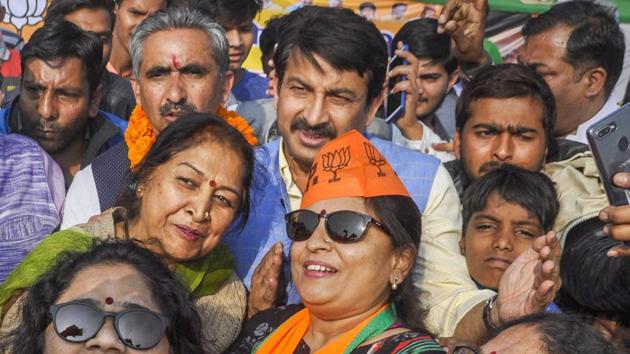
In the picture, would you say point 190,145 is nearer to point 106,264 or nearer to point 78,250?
point 78,250

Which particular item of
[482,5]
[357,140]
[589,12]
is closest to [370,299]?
[357,140]

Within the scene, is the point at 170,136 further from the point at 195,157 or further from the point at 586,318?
the point at 586,318

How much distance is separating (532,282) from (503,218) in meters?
1.08

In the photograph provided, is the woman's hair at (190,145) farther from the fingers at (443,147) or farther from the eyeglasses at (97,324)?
the fingers at (443,147)

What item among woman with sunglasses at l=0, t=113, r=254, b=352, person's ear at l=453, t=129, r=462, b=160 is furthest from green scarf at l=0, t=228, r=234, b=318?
person's ear at l=453, t=129, r=462, b=160

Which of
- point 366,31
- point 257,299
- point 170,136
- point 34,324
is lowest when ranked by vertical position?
point 257,299

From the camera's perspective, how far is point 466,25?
218 inches

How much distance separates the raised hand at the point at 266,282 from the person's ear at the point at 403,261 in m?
0.51

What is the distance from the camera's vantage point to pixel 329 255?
3404mm

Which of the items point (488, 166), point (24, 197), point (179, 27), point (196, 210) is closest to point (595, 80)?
point (488, 166)

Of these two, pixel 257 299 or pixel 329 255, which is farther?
pixel 257 299

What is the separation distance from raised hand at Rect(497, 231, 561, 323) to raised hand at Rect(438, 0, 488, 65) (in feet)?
6.97

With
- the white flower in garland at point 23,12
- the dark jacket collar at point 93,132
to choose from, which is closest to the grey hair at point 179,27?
the dark jacket collar at point 93,132

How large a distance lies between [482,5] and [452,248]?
160 centimetres
